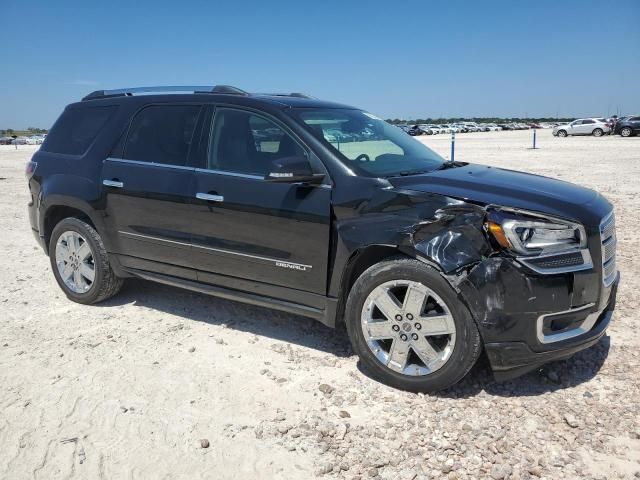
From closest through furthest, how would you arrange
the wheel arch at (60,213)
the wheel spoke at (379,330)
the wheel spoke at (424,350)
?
the wheel spoke at (424,350) < the wheel spoke at (379,330) < the wheel arch at (60,213)

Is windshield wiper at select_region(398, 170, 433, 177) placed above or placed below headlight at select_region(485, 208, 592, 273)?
above

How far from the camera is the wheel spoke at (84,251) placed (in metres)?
5.00

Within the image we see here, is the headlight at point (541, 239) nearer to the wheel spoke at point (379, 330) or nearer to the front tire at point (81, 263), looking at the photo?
the wheel spoke at point (379, 330)

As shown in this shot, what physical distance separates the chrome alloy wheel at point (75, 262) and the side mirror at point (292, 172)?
7.66ft

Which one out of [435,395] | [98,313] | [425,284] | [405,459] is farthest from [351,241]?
[98,313]

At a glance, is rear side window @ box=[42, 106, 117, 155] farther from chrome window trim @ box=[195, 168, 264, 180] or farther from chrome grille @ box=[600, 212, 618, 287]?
chrome grille @ box=[600, 212, 618, 287]

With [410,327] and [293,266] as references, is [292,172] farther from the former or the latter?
[410,327]

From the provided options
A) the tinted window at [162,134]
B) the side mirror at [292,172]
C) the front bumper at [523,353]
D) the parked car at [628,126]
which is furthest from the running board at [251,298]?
the parked car at [628,126]

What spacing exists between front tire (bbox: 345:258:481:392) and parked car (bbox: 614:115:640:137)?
41.1m

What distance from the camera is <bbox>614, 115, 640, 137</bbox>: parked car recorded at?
37.7 metres

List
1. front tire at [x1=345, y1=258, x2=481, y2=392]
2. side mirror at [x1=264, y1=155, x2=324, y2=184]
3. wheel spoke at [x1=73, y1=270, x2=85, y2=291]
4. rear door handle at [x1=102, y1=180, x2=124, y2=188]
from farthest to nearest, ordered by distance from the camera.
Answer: wheel spoke at [x1=73, y1=270, x2=85, y2=291] < rear door handle at [x1=102, y1=180, x2=124, y2=188] < side mirror at [x1=264, y1=155, x2=324, y2=184] < front tire at [x1=345, y1=258, x2=481, y2=392]

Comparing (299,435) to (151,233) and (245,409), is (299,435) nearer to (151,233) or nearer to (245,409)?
(245,409)

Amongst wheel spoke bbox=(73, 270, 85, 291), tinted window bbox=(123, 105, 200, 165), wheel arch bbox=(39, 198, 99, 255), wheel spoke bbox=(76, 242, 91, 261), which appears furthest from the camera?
wheel spoke bbox=(73, 270, 85, 291)

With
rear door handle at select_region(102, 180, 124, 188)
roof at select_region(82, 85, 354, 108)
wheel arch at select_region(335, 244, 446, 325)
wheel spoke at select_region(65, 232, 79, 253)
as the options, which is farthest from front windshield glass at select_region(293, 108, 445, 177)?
wheel spoke at select_region(65, 232, 79, 253)
